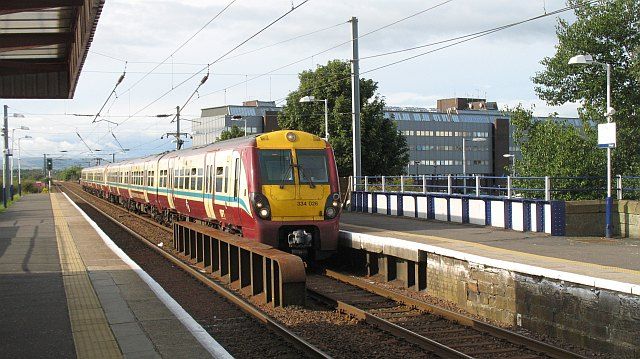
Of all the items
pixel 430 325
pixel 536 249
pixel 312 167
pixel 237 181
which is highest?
pixel 312 167

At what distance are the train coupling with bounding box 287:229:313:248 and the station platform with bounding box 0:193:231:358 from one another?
307cm

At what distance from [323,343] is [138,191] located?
86.0 feet

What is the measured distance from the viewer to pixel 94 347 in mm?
7410

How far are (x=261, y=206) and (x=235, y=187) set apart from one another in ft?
4.38

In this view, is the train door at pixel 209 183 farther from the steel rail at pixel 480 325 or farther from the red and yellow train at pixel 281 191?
the steel rail at pixel 480 325

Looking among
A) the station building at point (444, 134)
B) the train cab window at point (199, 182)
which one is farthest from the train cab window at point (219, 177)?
the station building at point (444, 134)

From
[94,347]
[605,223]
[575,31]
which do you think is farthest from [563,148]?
[94,347]

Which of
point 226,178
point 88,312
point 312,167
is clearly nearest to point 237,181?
point 226,178

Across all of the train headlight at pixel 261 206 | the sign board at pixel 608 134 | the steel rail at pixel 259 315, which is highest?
the sign board at pixel 608 134

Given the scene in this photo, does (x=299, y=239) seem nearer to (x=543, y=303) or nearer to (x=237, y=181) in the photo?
(x=237, y=181)

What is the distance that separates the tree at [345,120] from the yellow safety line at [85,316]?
28781 millimetres

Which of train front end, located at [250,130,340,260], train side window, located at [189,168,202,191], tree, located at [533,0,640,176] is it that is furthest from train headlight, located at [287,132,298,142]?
tree, located at [533,0,640,176]

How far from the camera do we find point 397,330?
361 inches

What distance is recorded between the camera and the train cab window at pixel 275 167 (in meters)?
14.8
